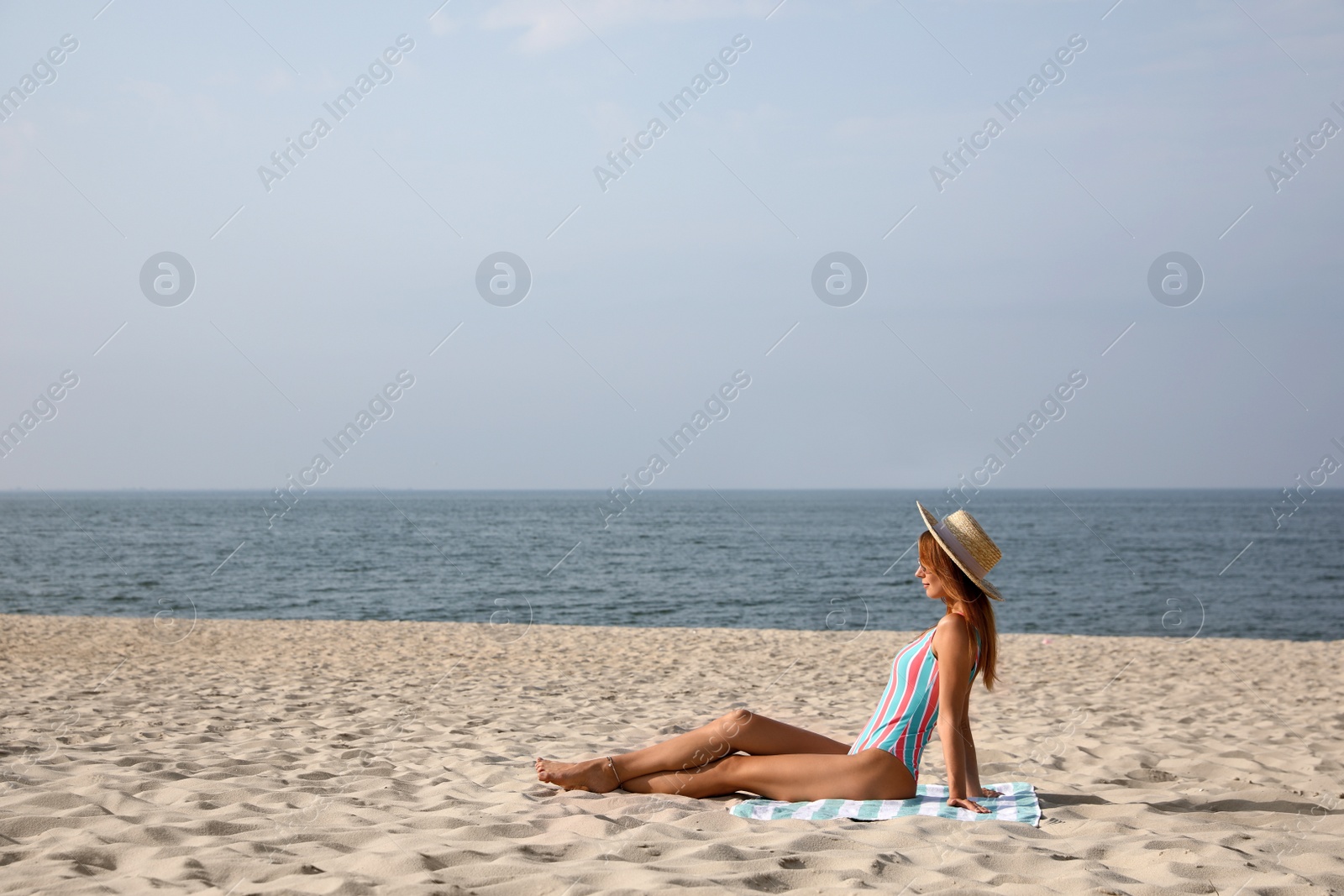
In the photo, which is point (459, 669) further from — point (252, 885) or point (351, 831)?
point (252, 885)

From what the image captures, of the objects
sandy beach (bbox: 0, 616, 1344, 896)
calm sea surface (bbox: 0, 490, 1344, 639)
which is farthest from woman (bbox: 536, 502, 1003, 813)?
calm sea surface (bbox: 0, 490, 1344, 639)

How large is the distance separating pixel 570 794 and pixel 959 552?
2021 millimetres

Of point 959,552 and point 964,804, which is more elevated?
point 959,552

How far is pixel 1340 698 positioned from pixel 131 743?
32.0 ft

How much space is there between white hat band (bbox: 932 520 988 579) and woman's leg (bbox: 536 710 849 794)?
99 centimetres

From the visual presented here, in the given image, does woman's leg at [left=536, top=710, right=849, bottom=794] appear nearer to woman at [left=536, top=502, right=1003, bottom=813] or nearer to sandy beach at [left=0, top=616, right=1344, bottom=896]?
woman at [left=536, top=502, right=1003, bottom=813]

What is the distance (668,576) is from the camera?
1310 inches

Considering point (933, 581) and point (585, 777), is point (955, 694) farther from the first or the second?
point (585, 777)

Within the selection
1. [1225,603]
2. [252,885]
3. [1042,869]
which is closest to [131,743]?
[252,885]

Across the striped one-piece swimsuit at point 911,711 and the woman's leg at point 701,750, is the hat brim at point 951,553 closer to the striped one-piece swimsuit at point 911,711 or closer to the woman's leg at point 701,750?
the striped one-piece swimsuit at point 911,711

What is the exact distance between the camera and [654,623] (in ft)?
72.0

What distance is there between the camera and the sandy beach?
3.01m

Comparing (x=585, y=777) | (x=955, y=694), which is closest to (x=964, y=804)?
(x=955, y=694)

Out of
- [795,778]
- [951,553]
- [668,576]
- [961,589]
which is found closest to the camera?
[951,553]
